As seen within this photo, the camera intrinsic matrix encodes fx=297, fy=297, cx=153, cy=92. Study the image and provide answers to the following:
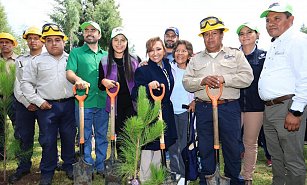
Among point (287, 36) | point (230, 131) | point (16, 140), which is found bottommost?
point (16, 140)

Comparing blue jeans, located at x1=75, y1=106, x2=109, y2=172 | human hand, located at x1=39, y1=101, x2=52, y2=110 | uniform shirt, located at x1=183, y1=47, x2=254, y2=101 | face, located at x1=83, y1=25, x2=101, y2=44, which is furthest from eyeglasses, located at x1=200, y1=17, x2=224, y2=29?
human hand, located at x1=39, y1=101, x2=52, y2=110

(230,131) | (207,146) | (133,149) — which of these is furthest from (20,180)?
(230,131)

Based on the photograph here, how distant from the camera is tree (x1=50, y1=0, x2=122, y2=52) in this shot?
29.1 meters

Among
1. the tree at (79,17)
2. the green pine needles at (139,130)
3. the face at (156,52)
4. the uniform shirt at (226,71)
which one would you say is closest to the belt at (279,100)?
the uniform shirt at (226,71)

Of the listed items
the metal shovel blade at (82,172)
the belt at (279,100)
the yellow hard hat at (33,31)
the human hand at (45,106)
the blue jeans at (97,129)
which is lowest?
the metal shovel blade at (82,172)

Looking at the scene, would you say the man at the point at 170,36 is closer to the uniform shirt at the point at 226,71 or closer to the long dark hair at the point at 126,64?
the long dark hair at the point at 126,64

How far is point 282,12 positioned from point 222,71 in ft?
3.09

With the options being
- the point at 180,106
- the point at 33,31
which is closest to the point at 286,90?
the point at 180,106

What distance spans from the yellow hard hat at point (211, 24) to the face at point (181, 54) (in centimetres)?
60

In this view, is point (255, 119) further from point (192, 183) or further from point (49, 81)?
point (49, 81)

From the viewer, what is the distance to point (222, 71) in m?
3.52

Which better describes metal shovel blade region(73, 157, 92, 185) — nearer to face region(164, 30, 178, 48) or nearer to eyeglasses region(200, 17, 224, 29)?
eyeglasses region(200, 17, 224, 29)

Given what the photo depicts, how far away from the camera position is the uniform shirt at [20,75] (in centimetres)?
444

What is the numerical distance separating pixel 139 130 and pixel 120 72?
47.7 inches
